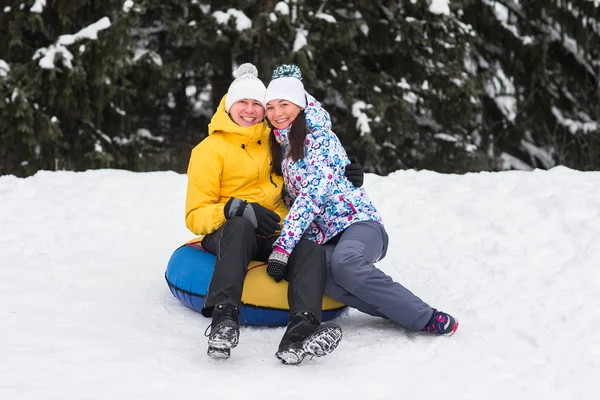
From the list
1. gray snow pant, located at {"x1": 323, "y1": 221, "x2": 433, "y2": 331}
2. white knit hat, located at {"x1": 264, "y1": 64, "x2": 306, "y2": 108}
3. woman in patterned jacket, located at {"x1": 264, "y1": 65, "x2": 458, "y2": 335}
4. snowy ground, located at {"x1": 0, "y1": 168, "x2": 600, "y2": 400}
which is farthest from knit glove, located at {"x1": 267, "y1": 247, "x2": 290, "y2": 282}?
white knit hat, located at {"x1": 264, "y1": 64, "x2": 306, "y2": 108}

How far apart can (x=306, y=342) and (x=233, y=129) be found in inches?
50.0

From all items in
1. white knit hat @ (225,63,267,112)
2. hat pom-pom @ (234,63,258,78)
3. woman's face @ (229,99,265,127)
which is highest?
hat pom-pom @ (234,63,258,78)

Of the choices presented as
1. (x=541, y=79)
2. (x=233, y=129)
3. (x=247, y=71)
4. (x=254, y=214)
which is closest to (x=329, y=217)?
(x=254, y=214)

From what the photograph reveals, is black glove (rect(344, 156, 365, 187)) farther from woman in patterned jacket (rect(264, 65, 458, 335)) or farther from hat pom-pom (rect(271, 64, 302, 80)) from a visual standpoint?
hat pom-pom (rect(271, 64, 302, 80))

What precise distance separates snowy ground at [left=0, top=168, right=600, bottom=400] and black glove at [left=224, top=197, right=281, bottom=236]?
0.54 m

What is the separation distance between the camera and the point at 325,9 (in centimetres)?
1041

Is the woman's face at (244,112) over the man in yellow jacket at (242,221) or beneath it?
over

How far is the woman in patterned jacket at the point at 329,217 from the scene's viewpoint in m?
3.47

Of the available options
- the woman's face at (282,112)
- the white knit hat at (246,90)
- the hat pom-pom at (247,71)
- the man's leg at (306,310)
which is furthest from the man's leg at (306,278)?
the hat pom-pom at (247,71)

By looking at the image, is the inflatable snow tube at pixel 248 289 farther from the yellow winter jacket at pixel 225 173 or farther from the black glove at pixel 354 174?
the black glove at pixel 354 174

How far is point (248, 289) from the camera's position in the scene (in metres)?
3.65

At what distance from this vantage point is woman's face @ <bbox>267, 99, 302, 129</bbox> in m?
3.70

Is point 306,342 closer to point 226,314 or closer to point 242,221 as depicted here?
point 226,314

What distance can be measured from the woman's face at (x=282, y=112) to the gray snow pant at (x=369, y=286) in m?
0.69
